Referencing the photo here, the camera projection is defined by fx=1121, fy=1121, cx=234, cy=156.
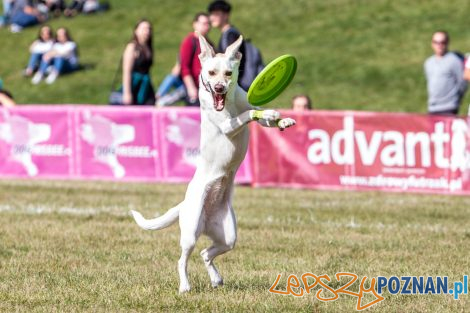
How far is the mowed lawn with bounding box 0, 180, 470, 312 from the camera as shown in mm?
7054

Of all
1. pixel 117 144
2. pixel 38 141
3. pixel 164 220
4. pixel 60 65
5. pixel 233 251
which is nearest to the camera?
pixel 164 220

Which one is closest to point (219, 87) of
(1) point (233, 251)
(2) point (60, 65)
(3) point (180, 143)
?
(1) point (233, 251)

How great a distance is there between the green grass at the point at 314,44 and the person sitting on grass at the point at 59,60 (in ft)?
1.03

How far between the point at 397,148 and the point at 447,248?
16.5ft

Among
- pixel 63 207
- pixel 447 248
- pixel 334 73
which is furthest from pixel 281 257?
pixel 334 73

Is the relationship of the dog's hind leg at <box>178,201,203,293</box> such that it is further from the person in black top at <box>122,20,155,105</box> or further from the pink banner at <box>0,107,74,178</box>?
the pink banner at <box>0,107,74,178</box>

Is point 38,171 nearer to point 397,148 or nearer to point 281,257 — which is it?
point 397,148

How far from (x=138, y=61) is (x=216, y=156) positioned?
298 inches

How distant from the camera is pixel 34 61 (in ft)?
92.9

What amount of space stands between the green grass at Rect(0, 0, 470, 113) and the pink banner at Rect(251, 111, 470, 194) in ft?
25.9

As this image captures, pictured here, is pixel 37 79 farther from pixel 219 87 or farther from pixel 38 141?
Answer: pixel 219 87

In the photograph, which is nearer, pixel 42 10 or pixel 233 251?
pixel 233 251

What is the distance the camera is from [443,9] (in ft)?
90.8

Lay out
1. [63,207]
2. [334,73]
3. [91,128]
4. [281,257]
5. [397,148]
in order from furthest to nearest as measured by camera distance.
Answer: [334,73] → [91,128] → [397,148] → [63,207] → [281,257]
